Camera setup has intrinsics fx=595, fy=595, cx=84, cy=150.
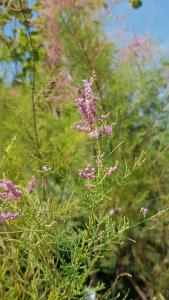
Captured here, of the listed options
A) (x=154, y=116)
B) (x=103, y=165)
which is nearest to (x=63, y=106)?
(x=154, y=116)

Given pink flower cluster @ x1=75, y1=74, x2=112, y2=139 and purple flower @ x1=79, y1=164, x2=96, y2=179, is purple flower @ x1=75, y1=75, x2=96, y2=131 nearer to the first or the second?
pink flower cluster @ x1=75, y1=74, x2=112, y2=139

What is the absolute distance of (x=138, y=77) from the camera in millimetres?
5234

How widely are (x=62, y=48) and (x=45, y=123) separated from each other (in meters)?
0.93

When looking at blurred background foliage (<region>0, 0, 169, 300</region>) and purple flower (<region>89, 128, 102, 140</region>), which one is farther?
blurred background foliage (<region>0, 0, 169, 300</region>)

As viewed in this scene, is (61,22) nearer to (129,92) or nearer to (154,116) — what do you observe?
(129,92)

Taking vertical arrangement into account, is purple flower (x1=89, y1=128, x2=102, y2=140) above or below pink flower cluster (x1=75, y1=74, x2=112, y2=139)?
below

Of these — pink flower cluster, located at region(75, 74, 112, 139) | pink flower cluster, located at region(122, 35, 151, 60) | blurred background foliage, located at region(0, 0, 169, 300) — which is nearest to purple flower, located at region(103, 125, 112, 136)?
pink flower cluster, located at region(75, 74, 112, 139)

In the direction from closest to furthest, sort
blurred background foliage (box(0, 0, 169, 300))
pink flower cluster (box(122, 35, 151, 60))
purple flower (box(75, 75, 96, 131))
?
1. purple flower (box(75, 75, 96, 131))
2. blurred background foliage (box(0, 0, 169, 300))
3. pink flower cluster (box(122, 35, 151, 60))

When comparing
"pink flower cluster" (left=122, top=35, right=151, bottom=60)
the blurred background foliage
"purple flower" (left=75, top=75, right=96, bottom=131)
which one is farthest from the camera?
"pink flower cluster" (left=122, top=35, right=151, bottom=60)

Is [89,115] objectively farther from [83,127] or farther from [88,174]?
[88,174]

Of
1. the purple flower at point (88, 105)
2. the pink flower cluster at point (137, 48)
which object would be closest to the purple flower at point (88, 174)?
the purple flower at point (88, 105)

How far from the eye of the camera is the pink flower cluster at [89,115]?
1.89 meters

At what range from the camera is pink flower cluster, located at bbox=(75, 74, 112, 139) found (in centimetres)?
189

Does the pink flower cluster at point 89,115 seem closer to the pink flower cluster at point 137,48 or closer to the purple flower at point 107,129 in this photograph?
the purple flower at point 107,129
